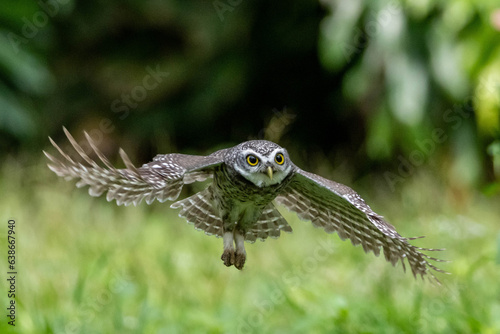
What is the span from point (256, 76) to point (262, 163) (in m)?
7.79

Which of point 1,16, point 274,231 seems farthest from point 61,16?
point 274,231

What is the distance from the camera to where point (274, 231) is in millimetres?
2387

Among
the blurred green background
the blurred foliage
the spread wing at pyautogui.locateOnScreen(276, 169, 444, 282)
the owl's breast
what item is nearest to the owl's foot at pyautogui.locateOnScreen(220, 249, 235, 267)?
the owl's breast

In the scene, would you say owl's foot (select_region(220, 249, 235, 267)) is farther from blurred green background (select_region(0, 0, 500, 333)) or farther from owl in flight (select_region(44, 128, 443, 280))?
blurred green background (select_region(0, 0, 500, 333))

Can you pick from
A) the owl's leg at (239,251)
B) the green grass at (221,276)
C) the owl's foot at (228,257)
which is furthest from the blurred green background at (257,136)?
the owl's foot at (228,257)

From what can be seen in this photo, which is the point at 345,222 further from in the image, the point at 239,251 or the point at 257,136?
the point at 257,136

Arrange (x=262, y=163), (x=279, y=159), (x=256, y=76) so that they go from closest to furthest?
1. (x=279, y=159)
2. (x=262, y=163)
3. (x=256, y=76)

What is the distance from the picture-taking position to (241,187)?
1.89 meters

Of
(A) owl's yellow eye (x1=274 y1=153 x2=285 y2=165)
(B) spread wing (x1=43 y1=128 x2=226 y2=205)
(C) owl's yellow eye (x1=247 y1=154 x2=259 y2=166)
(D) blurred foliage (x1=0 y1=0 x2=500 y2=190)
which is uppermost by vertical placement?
(D) blurred foliage (x1=0 y1=0 x2=500 y2=190)

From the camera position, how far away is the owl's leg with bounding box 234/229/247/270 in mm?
1584

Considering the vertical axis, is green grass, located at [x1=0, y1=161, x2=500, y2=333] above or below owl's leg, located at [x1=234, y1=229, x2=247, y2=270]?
above

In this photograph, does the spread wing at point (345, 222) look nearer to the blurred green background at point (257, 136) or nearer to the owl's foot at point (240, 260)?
the owl's foot at point (240, 260)

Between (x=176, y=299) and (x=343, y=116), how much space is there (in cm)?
525

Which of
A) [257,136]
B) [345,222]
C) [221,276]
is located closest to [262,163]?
[345,222]
